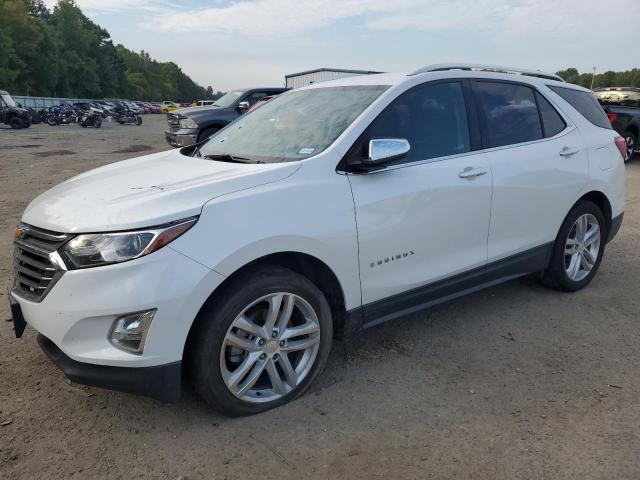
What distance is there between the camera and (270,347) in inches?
104

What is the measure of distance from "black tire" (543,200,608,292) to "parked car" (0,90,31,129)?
28228 millimetres

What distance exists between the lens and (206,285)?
2.34 meters

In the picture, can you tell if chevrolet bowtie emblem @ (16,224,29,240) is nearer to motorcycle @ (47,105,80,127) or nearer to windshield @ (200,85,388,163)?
windshield @ (200,85,388,163)

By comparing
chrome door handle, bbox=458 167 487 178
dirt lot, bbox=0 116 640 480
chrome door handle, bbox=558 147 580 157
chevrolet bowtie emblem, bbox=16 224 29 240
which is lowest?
dirt lot, bbox=0 116 640 480

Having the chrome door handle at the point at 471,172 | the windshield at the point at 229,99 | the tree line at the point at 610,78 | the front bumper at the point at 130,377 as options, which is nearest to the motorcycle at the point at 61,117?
the windshield at the point at 229,99

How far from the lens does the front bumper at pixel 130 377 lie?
231 centimetres

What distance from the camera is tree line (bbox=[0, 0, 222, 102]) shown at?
216 ft

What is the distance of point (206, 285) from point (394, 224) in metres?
1.16

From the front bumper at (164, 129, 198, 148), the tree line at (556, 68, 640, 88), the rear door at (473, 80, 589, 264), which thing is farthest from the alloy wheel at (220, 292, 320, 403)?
the tree line at (556, 68, 640, 88)


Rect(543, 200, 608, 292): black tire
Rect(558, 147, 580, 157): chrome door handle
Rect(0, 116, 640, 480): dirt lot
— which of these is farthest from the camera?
Rect(543, 200, 608, 292): black tire

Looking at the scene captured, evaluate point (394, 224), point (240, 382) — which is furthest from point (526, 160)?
point (240, 382)

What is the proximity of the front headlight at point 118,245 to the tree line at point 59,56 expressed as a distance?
230 feet

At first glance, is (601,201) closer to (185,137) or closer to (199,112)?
(185,137)

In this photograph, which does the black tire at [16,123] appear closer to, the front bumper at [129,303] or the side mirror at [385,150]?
the front bumper at [129,303]
